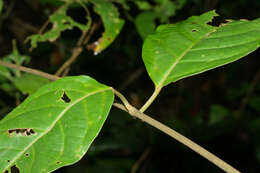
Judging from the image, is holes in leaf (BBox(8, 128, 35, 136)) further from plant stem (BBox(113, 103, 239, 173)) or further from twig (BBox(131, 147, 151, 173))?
twig (BBox(131, 147, 151, 173))

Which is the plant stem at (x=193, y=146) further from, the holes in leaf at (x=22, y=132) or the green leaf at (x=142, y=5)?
the green leaf at (x=142, y=5)

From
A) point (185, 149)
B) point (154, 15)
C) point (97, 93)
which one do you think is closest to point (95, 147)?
point (185, 149)

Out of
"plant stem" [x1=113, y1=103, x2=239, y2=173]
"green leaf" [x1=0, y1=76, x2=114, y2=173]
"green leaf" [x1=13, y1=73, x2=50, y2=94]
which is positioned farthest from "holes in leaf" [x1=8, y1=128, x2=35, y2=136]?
"green leaf" [x1=13, y1=73, x2=50, y2=94]

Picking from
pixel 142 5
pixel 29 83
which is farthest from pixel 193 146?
pixel 142 5

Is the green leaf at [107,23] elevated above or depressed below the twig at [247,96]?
above

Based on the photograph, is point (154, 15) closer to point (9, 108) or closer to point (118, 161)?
point (9, 108)

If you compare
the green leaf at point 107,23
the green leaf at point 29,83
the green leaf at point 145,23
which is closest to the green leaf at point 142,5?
the green leaf at point 145,23
